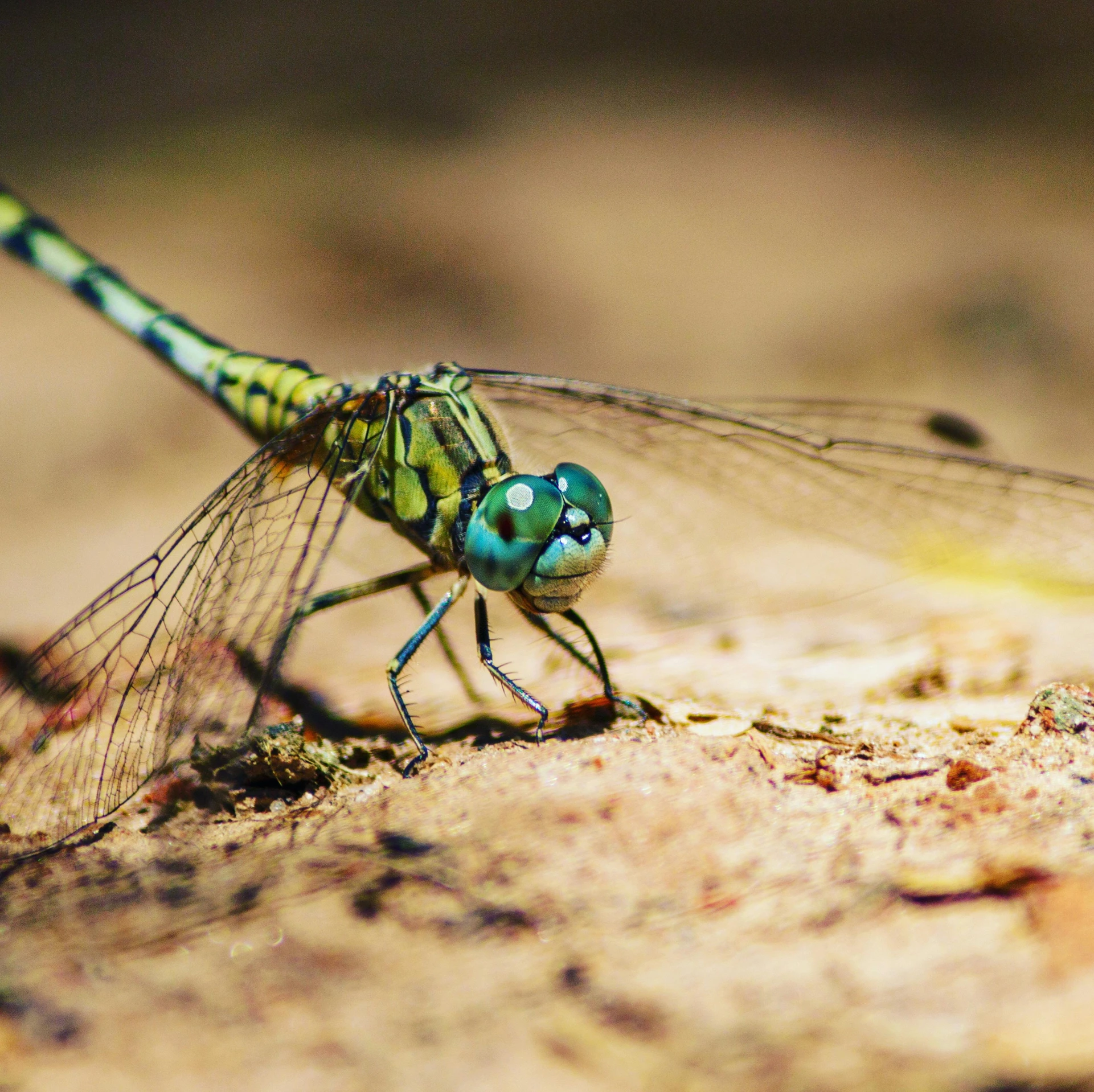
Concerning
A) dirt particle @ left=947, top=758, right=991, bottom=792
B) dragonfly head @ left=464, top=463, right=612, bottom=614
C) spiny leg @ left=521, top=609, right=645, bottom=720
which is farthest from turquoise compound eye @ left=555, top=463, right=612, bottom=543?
dirt particle @ left=947, top=758, right=991, bottom=792

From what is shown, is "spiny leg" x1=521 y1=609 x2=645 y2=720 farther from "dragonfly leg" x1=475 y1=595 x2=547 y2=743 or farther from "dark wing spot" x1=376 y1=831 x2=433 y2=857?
"dark wing spot" x1=376 y1=831 x2=433 y2=857

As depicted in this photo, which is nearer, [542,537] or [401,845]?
[401,845]

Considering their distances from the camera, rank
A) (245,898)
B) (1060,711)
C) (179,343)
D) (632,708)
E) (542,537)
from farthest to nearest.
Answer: (179,343) → (542,537) → (632,708) → (1060,711) → (245,898)

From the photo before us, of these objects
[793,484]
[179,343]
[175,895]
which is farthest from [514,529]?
[179,343]

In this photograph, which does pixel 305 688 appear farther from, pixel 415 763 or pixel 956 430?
pixel 956 430

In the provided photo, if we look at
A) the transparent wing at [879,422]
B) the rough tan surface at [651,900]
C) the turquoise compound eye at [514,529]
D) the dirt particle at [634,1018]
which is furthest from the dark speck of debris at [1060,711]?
the transparent wing at [879,422]

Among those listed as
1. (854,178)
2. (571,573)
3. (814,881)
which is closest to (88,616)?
(571,573)

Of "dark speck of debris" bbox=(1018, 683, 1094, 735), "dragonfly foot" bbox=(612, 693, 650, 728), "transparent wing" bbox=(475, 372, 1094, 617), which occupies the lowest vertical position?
"dragonfly foot" bbox=(612, 693, 650, 728)
